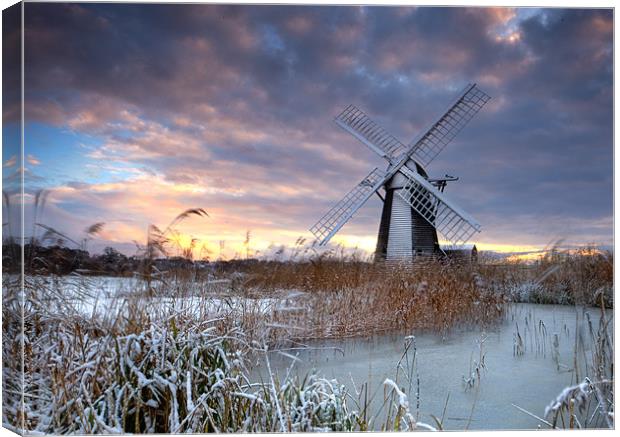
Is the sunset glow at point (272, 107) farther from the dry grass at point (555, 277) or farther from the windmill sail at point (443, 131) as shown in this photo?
the windmill sail at point (443, 131)

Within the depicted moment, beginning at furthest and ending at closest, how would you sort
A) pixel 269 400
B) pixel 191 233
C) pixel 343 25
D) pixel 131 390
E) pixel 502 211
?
pixel 502 211 → pixel 343 25 → pixel 191 233 → pixel 269 400 → pixel 131 390

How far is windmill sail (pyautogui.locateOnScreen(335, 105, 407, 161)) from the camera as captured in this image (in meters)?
9.30

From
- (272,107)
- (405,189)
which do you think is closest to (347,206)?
(405,189)

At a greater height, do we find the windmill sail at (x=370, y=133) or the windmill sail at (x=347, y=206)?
the windmill sail at (x=370, y=133)

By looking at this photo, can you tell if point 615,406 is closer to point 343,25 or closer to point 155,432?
point 155,432

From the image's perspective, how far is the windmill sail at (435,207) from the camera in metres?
8.55

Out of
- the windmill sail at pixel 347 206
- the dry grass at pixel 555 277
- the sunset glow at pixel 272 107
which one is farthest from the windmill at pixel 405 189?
the sunset glow at pixel 272 107

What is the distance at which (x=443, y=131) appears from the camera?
9477 millimetres

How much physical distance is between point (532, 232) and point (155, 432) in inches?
157

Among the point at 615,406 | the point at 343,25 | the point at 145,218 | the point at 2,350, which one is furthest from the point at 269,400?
the point at 343,25

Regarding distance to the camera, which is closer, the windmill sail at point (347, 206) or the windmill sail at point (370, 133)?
the windmill sail at point (347, 206)

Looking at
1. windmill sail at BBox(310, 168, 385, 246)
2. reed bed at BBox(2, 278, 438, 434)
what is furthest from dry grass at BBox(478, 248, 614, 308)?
reed bed at BBox(2, 278, 438, 434)

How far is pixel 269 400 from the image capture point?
2775mm

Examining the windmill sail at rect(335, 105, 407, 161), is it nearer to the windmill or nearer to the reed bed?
the windmill
